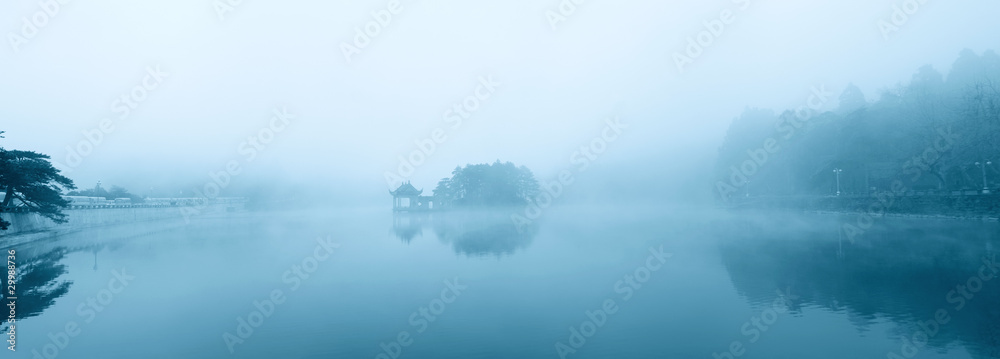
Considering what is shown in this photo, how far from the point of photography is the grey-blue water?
8422 mm

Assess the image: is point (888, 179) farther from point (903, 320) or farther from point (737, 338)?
point (737, 338)

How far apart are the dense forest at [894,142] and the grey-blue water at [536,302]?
10.7m

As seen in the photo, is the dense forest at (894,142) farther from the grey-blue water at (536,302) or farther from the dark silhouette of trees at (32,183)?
the dark silhouette of trees at (32,183)

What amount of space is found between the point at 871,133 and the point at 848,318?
3491cm

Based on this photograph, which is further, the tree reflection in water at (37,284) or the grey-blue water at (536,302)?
the tree reflection in water at (37,284)

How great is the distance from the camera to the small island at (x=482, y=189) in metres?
57.9

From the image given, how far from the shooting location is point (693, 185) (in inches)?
3093

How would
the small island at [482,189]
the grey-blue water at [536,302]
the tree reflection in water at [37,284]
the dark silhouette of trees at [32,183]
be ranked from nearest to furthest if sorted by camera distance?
the grey-blue water at [536,302] → the tree reflection in water at [37,284] → the dark silhouette of trees at [32,183] → the small island at [482,189]

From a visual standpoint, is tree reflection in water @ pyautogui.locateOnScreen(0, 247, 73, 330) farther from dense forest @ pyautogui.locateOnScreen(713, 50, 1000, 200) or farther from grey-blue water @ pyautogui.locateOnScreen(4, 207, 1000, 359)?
dense forest @ pyautogui.locateOnScreen(713, 50, 1000, 200)

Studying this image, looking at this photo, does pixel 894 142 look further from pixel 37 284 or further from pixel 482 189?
pixel 37 284

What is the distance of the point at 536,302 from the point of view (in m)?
11.4

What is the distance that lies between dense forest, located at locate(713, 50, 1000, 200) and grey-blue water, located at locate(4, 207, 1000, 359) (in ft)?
35.1

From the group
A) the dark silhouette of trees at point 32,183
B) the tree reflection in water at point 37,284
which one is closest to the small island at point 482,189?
the dark silhouette of trees at point 32,183

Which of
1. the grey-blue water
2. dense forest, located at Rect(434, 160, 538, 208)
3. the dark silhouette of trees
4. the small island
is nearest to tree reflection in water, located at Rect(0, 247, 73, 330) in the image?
the grey-blue water
